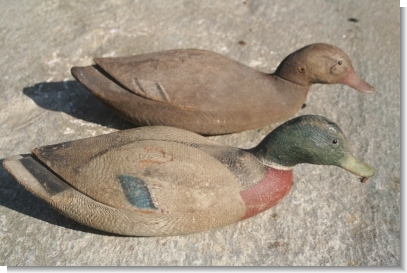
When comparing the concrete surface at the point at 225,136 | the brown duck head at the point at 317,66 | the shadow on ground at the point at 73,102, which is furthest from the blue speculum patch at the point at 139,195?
the brown duck head at the point at 317,66

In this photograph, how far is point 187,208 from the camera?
2.57 m

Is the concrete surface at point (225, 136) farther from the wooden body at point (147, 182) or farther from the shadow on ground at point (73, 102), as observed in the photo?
the wooden body at point (147, 182)

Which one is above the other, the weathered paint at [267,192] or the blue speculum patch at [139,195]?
the blue speculum patch at [139,195]

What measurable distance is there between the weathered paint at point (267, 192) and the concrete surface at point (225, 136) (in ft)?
0.60

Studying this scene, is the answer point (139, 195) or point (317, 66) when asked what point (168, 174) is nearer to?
point (139, 195)

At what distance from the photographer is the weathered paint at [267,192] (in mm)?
2707

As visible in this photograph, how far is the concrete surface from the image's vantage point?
2.80 m

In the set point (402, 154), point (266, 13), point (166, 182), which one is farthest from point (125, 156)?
point (266, 13)

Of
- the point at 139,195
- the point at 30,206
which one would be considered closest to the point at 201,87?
the point at 139,195

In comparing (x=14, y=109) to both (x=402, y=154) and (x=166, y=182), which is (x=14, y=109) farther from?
(x=402, y=154)

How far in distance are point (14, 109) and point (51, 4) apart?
4.33 ft

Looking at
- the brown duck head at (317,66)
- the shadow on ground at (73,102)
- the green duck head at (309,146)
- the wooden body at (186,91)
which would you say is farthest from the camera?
the shadow on ground at (73,102)

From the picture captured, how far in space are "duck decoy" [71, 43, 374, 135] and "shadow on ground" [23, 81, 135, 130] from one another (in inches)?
10.3

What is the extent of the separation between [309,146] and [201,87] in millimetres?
781
